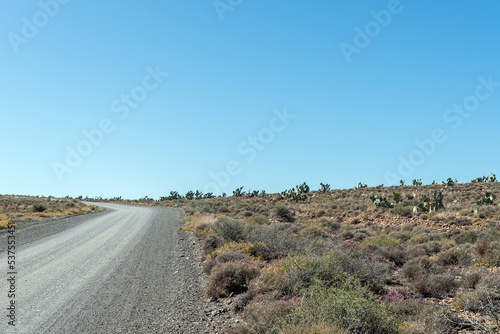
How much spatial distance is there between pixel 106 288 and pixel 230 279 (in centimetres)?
329

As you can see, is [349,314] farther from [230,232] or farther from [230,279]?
[230,232]

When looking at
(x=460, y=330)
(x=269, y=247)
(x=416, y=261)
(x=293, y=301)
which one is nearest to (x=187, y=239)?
(x=269, y=247)

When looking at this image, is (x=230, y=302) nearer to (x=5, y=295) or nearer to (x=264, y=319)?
(x=264, y=319)

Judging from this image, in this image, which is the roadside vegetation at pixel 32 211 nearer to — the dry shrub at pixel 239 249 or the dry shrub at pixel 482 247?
the dry shrub at pixel 239 249

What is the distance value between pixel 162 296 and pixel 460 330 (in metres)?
6.27

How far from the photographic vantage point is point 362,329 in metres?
4.86

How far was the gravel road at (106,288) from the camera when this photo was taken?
21.7 feet

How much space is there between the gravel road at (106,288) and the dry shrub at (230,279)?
42cm

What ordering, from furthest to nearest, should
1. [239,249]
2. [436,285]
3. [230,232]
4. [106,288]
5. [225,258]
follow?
[230,232], [239,249], [225,258], [106,288], [436,285]

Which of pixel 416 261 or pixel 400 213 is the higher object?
pixel 400 213

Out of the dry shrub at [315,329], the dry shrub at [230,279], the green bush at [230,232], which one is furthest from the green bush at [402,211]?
the dry shrub at [315,329]

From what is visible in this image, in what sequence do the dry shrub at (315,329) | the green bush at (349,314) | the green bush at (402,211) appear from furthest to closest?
the green bush at (402,211), the green bush at (349,314), the dry shrub at (315,329)

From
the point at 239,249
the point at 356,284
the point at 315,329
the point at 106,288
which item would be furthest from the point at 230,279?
the point at 315,329

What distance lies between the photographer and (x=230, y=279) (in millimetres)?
8617
